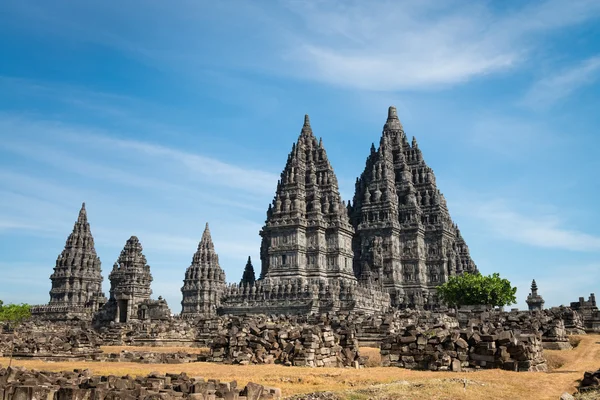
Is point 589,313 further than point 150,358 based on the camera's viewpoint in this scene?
Yes

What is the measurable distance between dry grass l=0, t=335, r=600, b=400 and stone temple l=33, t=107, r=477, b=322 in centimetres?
3700

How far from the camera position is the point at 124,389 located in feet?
55.0

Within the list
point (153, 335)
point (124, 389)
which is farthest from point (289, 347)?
point (153, 335)

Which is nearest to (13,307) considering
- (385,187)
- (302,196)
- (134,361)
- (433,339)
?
(302,196)

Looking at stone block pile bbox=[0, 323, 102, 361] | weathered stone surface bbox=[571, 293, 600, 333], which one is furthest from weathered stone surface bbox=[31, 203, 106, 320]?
weathered stone surface bbox=[571, 293, 600, 333]

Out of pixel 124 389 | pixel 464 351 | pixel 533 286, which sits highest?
pixel 533 286

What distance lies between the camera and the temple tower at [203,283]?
346 feet

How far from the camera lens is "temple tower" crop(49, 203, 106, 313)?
11006cm

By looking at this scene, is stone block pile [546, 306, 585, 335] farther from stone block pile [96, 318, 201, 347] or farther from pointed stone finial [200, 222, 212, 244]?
pointed stone finial [200, 222, 212, 244]

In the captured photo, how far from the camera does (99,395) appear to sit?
16250mm

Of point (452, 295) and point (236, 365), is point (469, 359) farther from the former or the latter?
point (452, 295)

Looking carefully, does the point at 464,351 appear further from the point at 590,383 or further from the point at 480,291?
the point at 480,291

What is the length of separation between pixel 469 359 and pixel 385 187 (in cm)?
6350

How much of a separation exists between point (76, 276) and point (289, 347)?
90908 mm
